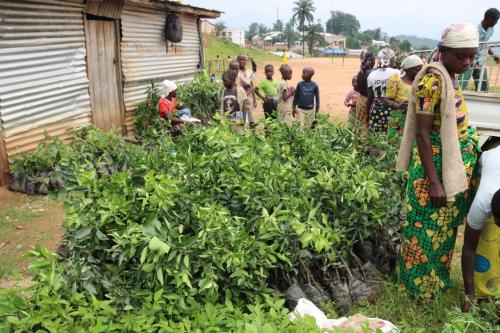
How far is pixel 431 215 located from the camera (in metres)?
2.80

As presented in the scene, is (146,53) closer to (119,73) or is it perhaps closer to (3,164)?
(119,73)

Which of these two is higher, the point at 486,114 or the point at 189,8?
the point at 189,8

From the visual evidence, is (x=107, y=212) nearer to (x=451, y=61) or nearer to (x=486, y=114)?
(x=451, y=61)

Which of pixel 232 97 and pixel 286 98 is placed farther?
pixel 286 98

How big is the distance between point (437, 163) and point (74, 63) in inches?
237

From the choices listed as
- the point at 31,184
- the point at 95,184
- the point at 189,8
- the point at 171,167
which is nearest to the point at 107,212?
the point at 95,184

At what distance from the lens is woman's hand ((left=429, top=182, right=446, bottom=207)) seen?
8.68 feet

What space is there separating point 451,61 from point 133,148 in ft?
8.54

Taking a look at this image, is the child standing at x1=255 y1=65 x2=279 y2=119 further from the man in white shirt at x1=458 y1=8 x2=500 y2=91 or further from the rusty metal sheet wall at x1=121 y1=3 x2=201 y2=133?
the man in white shirt at x1=458 y1=8 x2=500 y2=91

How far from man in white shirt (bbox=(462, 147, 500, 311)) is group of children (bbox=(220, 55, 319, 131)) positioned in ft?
9.06

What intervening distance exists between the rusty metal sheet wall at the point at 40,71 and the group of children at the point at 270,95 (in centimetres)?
250

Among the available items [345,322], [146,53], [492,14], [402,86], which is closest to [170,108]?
[402,86]

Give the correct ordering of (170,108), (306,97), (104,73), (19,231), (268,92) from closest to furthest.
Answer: (19,231), (170,108), (306,97), (104,73), (268,92)

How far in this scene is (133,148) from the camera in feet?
12.8
